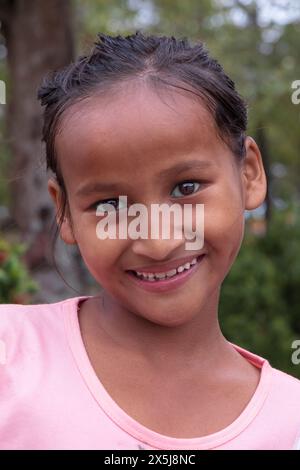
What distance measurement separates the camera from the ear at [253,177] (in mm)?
1831

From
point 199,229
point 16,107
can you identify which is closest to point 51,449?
point 199,229

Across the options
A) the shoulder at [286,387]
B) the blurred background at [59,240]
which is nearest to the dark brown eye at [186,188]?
the shoulder at [286,387]

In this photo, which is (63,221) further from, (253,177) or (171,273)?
(253,177)

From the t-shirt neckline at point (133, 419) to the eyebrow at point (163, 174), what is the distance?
0.33 m

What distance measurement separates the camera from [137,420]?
5.07 feet

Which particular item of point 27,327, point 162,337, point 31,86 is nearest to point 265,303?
point 31,86

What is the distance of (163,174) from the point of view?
4.94 ft

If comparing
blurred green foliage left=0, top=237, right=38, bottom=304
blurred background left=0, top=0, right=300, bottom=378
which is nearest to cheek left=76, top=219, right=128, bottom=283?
blurred green foliage left=0, top=237, right=38, bottom=304

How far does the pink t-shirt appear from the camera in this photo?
4.85ft

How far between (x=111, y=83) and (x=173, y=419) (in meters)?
0.75

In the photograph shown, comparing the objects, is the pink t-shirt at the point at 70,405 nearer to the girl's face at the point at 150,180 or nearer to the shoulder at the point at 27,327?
the shoulder at the point at 27,327

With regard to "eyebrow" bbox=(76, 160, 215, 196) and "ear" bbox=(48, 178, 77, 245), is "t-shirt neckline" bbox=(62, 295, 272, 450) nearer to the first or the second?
"ear" bbox=(48, 178, 77, 245)

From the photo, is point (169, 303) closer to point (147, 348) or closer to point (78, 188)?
point (147, 348)

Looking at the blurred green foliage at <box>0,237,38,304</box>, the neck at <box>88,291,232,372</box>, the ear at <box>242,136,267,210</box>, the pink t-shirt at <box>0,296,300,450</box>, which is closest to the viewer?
the pink t-shirt at <box>0,296,300,450</box>
